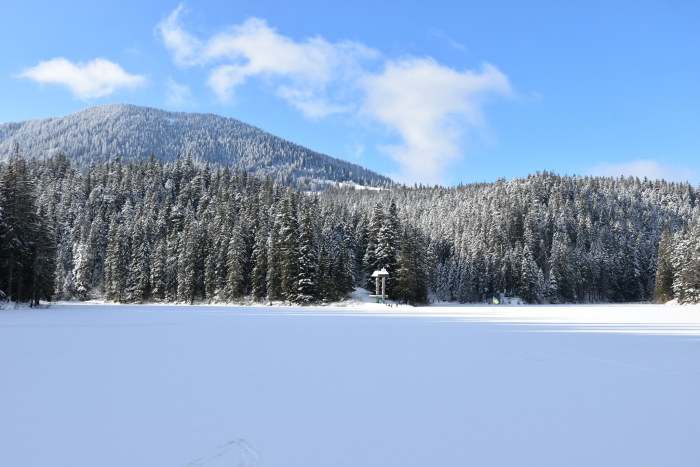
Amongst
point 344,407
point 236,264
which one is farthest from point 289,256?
point 344,407

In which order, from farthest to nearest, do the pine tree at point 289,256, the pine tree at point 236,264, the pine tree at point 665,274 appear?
the pine tree at point 665,274 < the pine tree at point 236,264 < the pine tree at point 289,256

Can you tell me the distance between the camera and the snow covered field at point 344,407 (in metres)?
5.06

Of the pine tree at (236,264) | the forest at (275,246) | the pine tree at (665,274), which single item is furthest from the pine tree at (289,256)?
the pine tree at (665,274)

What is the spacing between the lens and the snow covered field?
5.06 metres

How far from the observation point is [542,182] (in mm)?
148875

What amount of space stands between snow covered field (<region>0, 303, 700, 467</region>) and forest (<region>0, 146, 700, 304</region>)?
130 ft

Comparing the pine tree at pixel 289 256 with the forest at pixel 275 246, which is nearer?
the pine tree at pixel 289 256

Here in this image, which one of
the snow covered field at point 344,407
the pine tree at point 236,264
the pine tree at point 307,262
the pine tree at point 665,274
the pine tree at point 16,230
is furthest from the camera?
the pine tree at point 665,274

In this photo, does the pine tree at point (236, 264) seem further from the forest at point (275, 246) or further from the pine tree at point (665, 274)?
the pine tree at point (665, 274)

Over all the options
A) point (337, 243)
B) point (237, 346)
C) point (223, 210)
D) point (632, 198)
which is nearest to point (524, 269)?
point (337, 243)

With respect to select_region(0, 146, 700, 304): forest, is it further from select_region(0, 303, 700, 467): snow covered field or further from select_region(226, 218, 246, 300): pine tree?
select_region(0, 303, 700, 467): snow covered field

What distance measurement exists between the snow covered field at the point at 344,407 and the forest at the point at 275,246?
130 feet

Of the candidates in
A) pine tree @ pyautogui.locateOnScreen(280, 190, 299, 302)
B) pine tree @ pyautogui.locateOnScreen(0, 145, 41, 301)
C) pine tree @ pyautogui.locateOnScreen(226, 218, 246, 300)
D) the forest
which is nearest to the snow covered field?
pine tree @ pyautogui.locateOnScreen(0, 145, 41, 301)

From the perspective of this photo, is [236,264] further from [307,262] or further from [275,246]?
[307,262]
